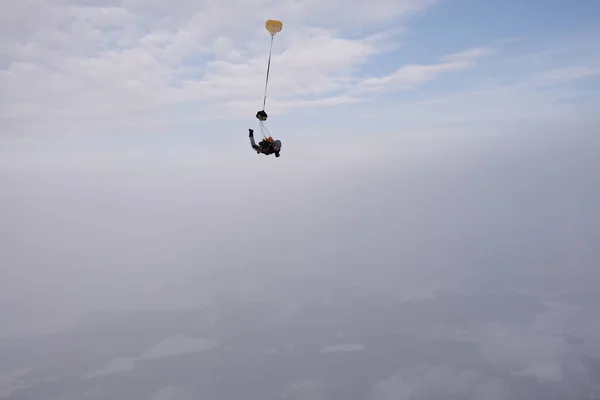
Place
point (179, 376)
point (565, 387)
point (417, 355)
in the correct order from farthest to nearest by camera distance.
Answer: point (417, 355) → point (179, 376) → point (565, 387)

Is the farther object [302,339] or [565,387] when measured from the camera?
[302,339]

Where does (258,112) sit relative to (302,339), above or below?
above

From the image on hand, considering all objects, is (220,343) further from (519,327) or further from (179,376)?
(519,327)

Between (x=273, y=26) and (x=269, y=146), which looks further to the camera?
(x=269, y=146)

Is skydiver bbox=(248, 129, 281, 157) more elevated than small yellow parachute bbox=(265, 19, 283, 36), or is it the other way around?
small yellow parachute bbox=(265, 19, 283, 36)

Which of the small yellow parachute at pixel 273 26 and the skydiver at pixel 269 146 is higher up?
the small yellow parachute at pixel 273 26

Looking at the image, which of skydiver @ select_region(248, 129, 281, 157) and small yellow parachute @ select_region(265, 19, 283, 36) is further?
skydiver @ select_region(248, 129, 281, 157)

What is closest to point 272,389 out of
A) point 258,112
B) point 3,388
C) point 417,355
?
point 417,355

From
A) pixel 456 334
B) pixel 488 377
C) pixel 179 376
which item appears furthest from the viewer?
pixel 456 334

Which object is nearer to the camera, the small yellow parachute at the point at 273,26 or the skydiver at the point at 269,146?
the small yellow parachute at the point at 273,26

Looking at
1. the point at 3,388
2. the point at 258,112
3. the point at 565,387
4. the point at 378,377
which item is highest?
the point at 258,112

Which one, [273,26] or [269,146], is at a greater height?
[273,26]
